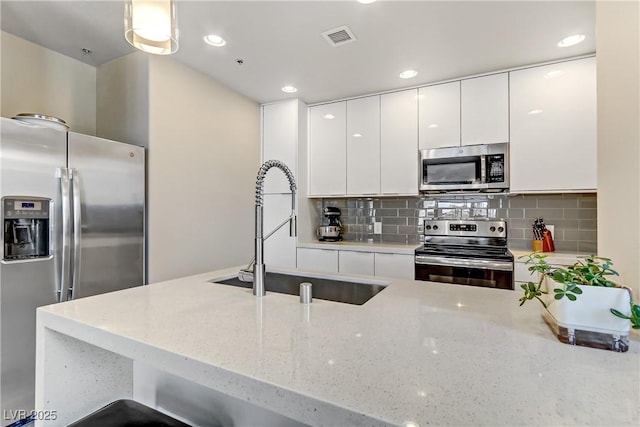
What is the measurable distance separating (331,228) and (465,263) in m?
1.44

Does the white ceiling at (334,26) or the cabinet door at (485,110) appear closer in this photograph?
the white ceiling at (334,26)

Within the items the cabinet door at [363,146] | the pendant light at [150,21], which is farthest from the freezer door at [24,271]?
the cabinet door at [363,146]

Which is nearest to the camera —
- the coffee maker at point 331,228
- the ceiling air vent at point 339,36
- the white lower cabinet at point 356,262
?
the ceiling air vent at point 339,36

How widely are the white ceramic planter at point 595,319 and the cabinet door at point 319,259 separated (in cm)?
238

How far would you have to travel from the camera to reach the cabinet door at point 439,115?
2820mm

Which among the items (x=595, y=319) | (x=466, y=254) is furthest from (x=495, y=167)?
(x=595, y=319)

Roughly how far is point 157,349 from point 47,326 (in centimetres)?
58

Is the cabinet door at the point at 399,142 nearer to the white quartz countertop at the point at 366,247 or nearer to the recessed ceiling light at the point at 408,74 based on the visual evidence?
the recessed ceiling light at the point at 408,74

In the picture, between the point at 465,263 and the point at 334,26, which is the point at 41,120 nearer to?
the point at 334,26

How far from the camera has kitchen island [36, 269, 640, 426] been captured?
20.5 inches

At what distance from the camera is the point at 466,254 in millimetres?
2557

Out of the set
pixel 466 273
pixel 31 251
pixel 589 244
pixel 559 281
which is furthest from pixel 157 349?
pixel 589 244

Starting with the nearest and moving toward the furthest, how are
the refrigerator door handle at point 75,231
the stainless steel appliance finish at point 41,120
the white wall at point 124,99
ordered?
the stainless steel appliance finish at point 41,120
the refrigerator door handle at point 75,231
the white wall at point 124,99

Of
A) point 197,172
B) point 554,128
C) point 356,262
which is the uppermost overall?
point 554,128
